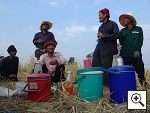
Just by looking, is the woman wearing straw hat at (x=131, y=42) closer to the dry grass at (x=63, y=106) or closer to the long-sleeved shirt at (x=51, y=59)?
the long-sleeved shirt at (x=51, y=59)

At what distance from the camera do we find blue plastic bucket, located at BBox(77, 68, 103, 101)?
341 inches

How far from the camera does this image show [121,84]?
28.2ft

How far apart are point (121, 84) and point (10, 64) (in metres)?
4.29

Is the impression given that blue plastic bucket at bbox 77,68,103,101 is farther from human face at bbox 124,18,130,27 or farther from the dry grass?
human face at bbox 124,18,130,27

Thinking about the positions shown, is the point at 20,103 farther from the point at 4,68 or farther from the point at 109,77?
the point at 4,68

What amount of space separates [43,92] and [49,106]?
76cm

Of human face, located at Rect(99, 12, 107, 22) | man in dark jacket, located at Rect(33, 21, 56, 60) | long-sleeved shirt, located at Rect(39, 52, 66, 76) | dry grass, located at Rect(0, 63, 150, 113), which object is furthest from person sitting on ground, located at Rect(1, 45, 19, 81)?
dry grass, located at Rect(0, 63, 150, 113)

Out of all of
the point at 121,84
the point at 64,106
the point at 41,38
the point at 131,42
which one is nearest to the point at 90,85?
the point at 121,84

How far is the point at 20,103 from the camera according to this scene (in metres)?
8.59

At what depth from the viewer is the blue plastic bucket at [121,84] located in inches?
338

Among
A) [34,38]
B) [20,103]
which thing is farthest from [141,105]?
[34,38]

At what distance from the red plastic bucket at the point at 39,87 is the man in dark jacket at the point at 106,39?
1.57 m

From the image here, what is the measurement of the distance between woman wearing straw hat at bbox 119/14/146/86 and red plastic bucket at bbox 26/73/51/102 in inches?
72.6

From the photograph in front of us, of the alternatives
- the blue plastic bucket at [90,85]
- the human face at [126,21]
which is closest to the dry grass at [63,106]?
the blue plastic bucket at [90,85]
